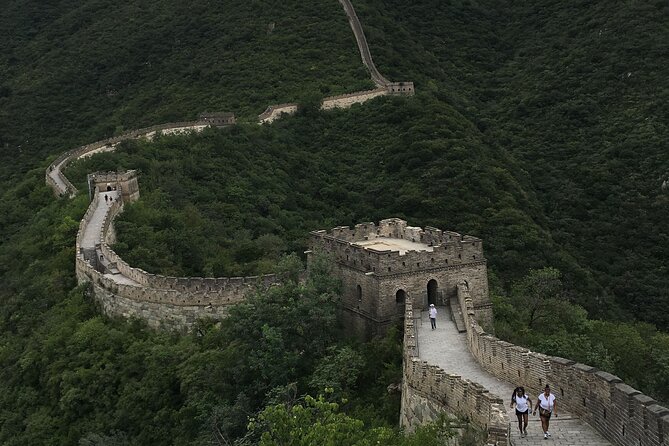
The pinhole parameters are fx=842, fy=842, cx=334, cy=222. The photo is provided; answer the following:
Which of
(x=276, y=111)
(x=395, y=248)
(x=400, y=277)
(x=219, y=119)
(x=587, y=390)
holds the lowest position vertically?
(x=276, y=111)

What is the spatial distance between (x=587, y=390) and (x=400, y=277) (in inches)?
324

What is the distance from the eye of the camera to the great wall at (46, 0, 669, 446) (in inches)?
569

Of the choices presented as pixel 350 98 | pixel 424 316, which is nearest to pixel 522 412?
pixel 424 316

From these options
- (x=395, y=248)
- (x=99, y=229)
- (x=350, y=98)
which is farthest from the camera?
(x=350, y=98)

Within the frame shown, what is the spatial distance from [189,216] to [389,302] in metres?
23.6

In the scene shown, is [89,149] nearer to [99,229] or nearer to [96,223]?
[96,223]

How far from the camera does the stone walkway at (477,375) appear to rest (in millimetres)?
14609

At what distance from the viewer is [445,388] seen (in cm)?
1666

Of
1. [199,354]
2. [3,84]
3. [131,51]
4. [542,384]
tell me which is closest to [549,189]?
[199,354]

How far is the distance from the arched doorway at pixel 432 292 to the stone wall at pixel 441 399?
10.8 ft

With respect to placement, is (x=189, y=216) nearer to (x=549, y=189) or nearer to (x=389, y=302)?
(x=389, y=302)

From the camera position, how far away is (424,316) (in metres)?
22.8

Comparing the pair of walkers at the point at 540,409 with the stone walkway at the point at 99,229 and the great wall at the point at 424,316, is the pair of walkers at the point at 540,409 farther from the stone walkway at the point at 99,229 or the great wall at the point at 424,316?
the stone walkway at the point at 99,229

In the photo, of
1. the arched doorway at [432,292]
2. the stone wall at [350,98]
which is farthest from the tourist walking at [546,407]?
the stone wall at [350,98]
